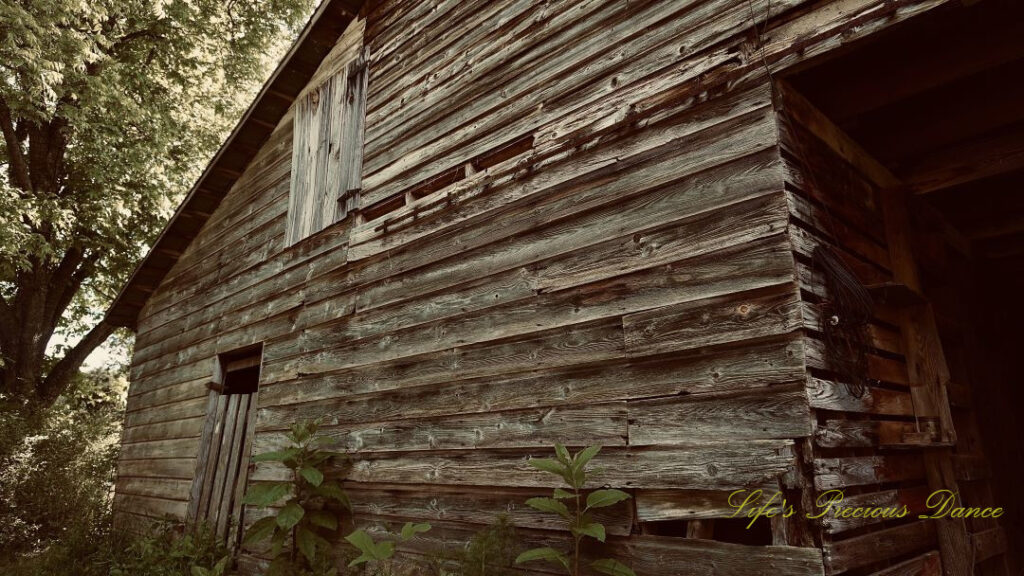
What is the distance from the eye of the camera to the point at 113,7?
13.1 meters

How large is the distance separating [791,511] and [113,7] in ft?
53.3

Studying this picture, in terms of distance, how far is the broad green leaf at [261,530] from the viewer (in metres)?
4.74

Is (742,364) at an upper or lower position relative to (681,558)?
upper

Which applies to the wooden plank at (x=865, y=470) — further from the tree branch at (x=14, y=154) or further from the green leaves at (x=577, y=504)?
the tree branch at (x=14, y=154)

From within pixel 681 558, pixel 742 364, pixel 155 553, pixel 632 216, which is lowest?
pixel 155 553

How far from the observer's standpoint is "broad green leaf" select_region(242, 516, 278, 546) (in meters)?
4.74

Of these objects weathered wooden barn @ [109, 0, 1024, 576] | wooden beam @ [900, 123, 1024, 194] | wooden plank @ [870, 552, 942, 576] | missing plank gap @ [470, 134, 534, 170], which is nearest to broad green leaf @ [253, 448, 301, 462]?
weathered wooden barn @ [109, 0, 1024, 576]

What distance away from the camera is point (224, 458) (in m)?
6.88

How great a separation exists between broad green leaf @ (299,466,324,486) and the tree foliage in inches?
401

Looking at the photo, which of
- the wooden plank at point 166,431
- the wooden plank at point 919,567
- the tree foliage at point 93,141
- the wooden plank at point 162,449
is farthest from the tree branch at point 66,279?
the wooden plank at point 919,567

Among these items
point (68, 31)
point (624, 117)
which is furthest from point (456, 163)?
point (68, 31)

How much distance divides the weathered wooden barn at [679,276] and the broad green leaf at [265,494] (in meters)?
0.62

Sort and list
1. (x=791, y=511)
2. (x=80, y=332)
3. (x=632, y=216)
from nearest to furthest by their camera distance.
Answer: (x=791, y=511)
(x=632, y=216)
(x=80, y=332)

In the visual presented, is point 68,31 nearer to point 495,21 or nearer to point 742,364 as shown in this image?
point 495,21
